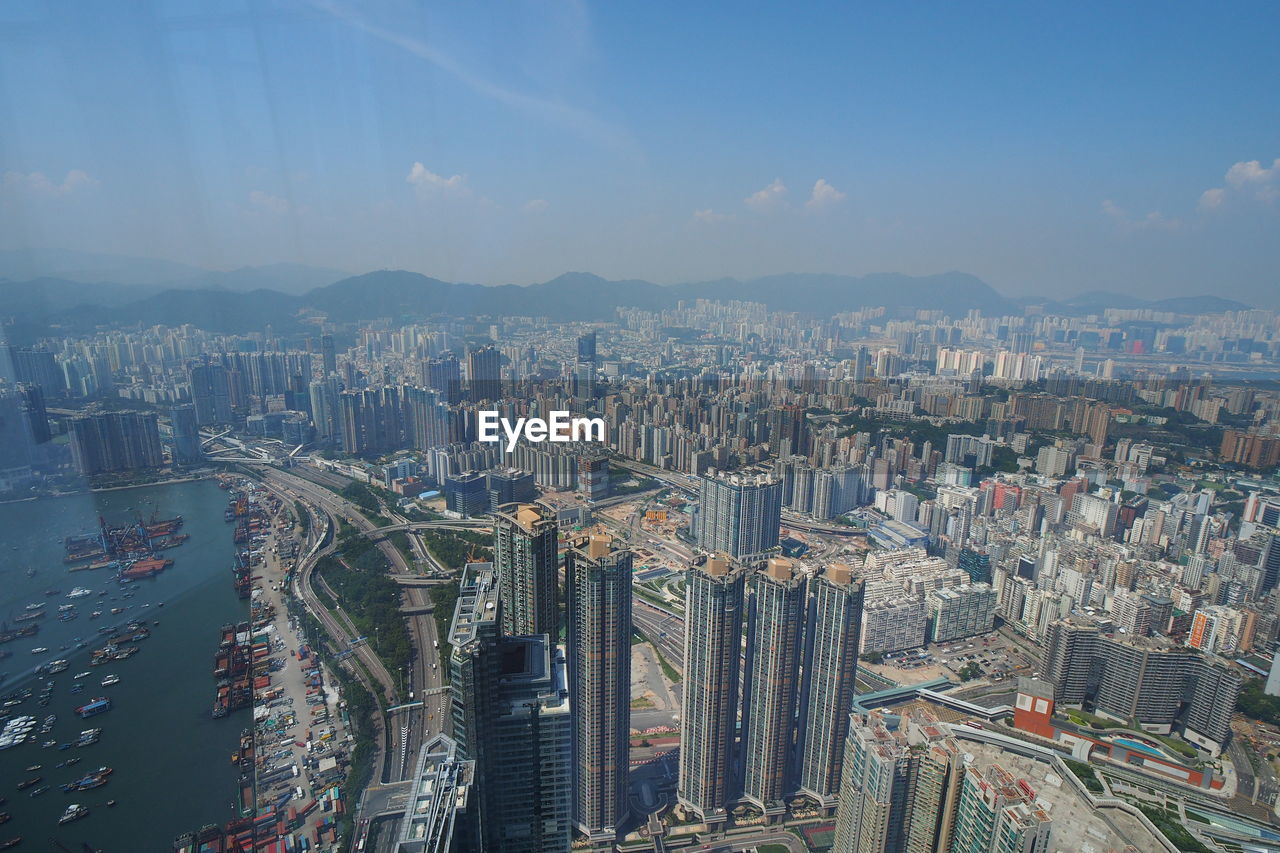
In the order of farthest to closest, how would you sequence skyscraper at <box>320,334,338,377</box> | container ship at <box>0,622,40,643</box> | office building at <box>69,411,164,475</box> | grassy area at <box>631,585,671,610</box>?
skyscraper at <box>320,334,338,377</box>, grassy area at <box>631,585,671,610</box>, office building at <box>69,411,164,475</box>, container ship at <box>0,622,40,643</box>

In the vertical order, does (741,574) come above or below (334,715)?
above

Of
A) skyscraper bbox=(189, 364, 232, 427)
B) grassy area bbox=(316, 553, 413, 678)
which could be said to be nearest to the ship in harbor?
grassy area bbox=(316, 553, 413, 678)

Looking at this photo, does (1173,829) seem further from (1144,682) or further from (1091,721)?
(1144,682)

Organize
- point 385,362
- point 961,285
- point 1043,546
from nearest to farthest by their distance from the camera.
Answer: point 1043,546 < point 385,362 < point 961,285

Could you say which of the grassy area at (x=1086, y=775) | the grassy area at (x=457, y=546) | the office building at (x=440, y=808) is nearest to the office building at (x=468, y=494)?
the grassy area at (x=457, y=546)

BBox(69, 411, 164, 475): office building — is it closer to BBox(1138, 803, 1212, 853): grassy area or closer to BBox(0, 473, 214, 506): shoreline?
Answer: BBox(0, 473, 214, 506): shoreline

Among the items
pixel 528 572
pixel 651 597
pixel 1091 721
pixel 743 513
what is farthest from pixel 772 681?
pixel 743 513

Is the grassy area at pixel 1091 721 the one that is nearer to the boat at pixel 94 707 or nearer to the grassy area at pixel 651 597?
the grassy area at pixel 651 597

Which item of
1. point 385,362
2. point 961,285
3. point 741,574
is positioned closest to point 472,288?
point 385,362

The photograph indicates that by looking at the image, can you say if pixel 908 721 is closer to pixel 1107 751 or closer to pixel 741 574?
pixel 741 574
